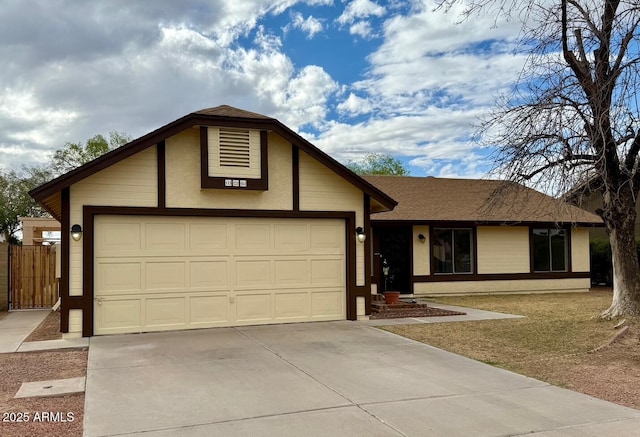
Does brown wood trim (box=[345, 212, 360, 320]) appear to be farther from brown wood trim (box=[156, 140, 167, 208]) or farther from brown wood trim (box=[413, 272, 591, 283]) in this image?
brown wood trim (box=[413, 272, 591, 283])

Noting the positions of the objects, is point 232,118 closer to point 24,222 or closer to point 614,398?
point 614,398

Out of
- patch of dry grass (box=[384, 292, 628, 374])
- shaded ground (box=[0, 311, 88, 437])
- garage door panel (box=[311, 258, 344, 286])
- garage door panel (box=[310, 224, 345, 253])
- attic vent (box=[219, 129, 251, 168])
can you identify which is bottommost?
patch of dry grass (box=[384, 292, 628, 374])

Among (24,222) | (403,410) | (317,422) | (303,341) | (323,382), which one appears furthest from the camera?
(24,222)

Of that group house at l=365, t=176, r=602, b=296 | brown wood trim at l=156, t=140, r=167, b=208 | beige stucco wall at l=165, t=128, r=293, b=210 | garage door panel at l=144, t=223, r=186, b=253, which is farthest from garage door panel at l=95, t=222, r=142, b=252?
house at l=365, t=176, r=602, b=296

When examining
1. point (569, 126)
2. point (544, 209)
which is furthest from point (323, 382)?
point (544, 209)

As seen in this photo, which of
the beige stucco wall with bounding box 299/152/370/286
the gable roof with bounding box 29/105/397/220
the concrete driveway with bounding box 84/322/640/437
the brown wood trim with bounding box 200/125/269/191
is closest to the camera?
the concrete driveway with bounding box 84/322/640/437

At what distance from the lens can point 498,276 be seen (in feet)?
63.3

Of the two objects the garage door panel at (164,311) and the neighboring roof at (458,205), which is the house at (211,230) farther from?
the neighboring roof at (458,205)

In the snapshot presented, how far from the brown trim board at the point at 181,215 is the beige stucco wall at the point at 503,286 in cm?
664

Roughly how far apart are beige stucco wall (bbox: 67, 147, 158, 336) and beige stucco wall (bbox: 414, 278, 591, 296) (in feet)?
34.8

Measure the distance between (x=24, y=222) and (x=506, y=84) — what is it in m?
17.3

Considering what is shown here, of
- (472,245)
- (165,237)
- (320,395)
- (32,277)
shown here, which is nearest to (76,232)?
(165,237)

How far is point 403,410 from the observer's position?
561 centimetres

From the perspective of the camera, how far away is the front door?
18.2m
